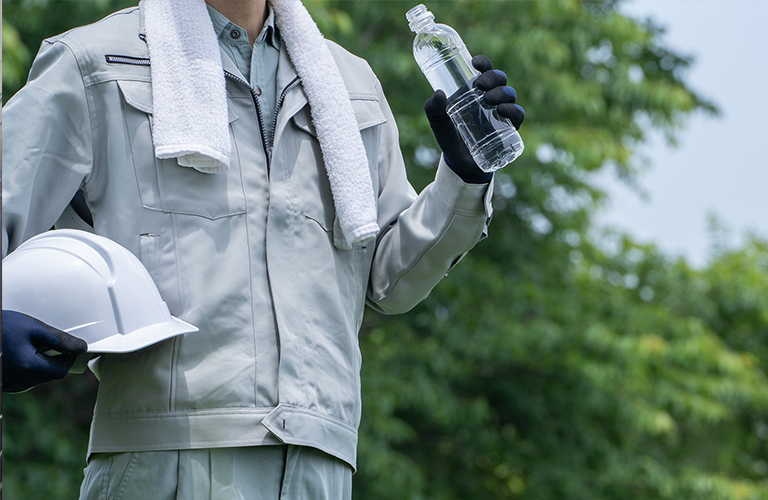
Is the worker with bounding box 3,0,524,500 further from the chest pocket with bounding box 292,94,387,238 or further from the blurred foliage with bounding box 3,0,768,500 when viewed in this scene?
the blurred foliage with bounding box 3,0,768,500

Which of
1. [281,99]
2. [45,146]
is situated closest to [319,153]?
[281,99]

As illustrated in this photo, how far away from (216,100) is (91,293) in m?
0.39

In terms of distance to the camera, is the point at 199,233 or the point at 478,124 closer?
the point at 199,233

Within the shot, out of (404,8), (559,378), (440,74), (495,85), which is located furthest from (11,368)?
(559,378)

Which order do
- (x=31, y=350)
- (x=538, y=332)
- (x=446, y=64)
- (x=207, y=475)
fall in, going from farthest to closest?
(x=538, y=332), (x=446, y=64), (x=207, y=475), (x=31, y=350)

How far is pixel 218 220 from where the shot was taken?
1.48 metres

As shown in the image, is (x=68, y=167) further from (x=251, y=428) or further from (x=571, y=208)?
(x=571, y=208)

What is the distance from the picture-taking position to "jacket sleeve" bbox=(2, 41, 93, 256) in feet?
4.66

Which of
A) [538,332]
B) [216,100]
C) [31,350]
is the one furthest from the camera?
[538,332]

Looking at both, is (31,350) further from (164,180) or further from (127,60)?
(127,60)

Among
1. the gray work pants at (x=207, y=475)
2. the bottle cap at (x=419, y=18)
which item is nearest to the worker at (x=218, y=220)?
the gray work pants at (x=207, y=475)

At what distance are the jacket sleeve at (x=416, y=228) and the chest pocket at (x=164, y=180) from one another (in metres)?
0.36

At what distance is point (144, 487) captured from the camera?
138 centimetres

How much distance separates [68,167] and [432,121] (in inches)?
25.9
